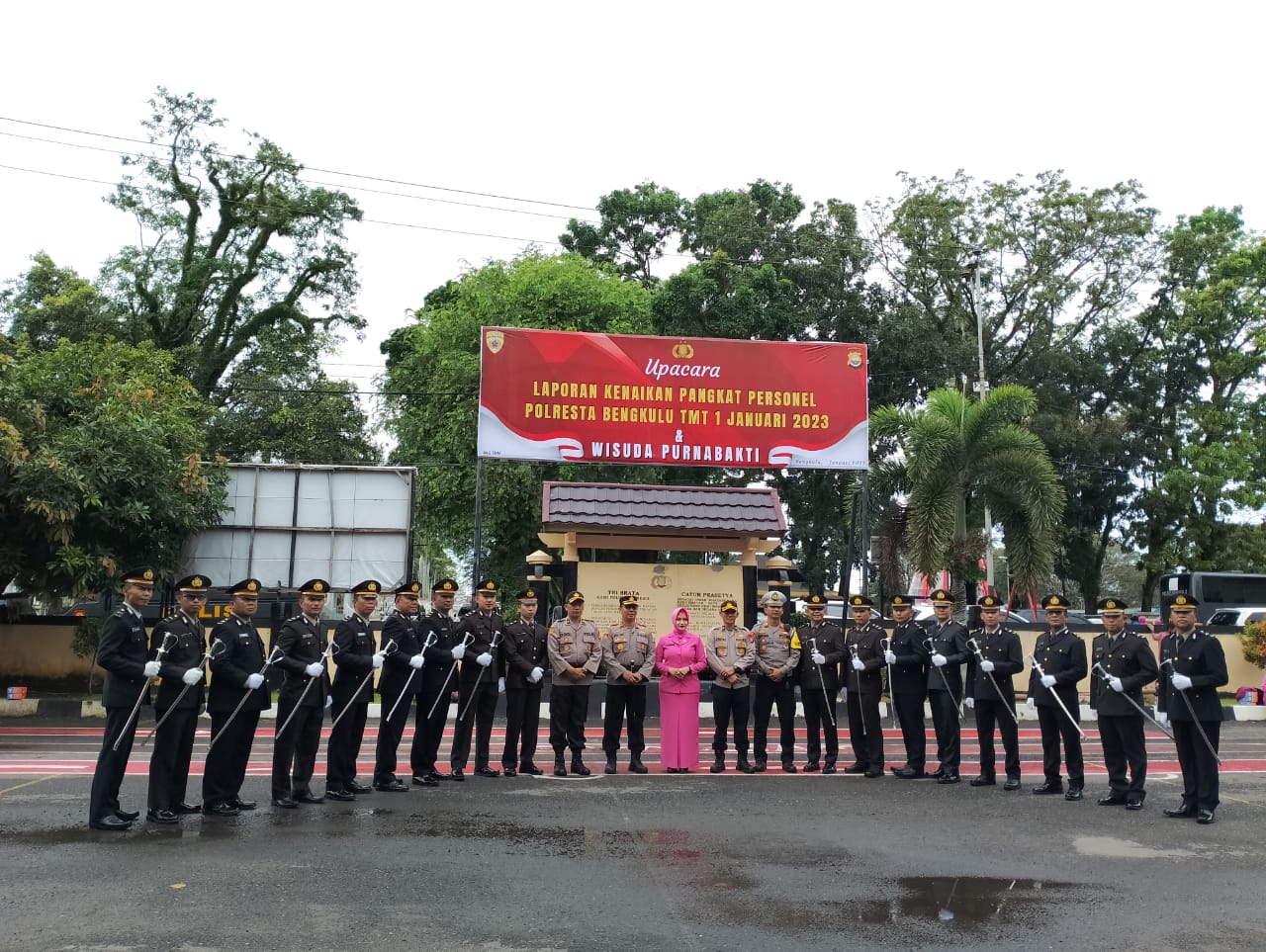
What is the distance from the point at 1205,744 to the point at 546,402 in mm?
12485

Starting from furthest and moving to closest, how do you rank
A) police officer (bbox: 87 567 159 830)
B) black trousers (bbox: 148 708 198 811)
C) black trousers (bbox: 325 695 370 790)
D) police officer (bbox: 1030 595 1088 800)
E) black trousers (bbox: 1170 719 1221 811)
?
police officer (bbox: 1030 595 1088 800), black trousers (bbox: 325 695 370 790), black trousers (bbox: 1170 719 1221 811), black trousers (bbox: 148 708 198 811), police officer (bbox: 87 567 159 830)

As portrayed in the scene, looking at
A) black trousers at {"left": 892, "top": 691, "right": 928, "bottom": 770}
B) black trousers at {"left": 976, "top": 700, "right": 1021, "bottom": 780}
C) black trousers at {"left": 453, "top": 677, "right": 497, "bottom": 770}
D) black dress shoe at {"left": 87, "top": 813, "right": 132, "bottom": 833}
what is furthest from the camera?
black trousers at {"left": 892, "top": 691, "right": 928, "bottom": 770}

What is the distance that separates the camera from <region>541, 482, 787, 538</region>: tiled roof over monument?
55.2 ft

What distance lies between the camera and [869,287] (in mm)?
34250

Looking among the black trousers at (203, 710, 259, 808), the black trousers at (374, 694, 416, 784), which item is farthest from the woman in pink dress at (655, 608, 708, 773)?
the black trousers at (203, 710, 259, 808)

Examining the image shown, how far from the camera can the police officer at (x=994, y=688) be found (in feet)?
37.3

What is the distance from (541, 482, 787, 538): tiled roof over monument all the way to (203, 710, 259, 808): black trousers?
7.64 meters

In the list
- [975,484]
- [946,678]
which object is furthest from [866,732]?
[975,484]

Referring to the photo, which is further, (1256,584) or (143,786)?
(1256,584)

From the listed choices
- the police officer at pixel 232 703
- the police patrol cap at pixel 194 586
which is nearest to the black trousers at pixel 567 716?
the police officer at pixel 232 703

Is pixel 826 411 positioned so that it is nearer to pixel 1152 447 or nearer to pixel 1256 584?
pixel 1256 584

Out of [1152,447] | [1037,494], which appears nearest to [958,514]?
[1037,494]

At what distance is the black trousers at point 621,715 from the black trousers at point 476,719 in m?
1.28

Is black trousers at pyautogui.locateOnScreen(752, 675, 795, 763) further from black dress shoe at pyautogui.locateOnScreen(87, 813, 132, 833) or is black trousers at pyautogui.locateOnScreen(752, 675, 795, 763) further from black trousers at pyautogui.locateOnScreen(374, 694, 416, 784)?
black dress shoe at pyautogui.locateOnScreen(87, 813, 132, 833)
